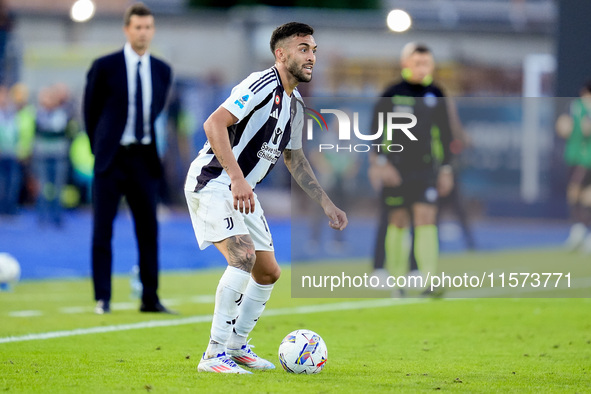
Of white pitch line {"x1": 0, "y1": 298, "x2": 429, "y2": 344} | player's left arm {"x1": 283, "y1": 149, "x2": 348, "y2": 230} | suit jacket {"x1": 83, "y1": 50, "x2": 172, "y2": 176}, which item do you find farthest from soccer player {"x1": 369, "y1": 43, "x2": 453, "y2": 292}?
player's left arm {"x1": 283, "y1": 149, "x2": 348, "y2": 230}

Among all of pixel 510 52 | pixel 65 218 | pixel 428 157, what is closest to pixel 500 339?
pixel 428 157

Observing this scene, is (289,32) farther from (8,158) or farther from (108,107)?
(8,158)

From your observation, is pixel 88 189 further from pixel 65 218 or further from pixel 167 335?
pixel 167 335

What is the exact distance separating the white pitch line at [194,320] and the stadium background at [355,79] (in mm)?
3968

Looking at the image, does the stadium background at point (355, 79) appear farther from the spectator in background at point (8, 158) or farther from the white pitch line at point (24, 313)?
the white pitch line at point (24, 313)

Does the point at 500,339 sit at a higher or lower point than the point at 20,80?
lower

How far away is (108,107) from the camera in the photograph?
9.37 metres

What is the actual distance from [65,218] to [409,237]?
37.1 ft

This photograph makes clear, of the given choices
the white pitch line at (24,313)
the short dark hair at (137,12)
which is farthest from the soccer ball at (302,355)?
the short dark hair at (137,12)

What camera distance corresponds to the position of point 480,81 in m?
27.4

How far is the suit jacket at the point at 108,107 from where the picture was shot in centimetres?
930

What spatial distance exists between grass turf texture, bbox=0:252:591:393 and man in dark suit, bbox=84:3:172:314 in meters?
0.52

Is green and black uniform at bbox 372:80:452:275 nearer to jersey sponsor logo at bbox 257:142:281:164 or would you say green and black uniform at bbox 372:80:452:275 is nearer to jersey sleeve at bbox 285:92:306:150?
jersey sleeve at bbox 285:92:306:150

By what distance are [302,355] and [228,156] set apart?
49.0 inches
